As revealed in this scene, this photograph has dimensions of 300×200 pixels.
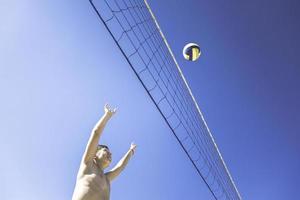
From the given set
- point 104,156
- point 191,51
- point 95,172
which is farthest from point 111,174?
point 191,51

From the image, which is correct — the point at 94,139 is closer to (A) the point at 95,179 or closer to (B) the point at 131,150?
(A) the point at 95,179

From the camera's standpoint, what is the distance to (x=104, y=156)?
452 centimetres

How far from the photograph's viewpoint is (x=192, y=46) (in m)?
9.39

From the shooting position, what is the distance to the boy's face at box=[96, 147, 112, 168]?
177 inches

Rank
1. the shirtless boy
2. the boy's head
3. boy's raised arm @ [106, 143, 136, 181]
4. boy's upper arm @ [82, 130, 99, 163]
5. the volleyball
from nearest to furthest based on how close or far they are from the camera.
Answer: the shirtless boy < boy's upper arm @ [82, 130, 99, 163] < the boy's head < boy's raised arm @ [106, 143, 136, 181] < the volleyball

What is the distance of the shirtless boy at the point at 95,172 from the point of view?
395 centimetres

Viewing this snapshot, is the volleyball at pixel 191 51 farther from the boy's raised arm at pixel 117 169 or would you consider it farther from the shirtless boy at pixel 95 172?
the shirtless boy at pixel 95 172

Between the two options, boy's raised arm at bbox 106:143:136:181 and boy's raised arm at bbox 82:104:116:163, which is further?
boy's raised arm at bbox 106:143:136:181

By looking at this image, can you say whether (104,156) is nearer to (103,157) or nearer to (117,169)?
(103,157)

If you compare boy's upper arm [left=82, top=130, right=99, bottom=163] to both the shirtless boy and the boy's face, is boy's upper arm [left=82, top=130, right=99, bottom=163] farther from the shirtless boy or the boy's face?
the boy's face

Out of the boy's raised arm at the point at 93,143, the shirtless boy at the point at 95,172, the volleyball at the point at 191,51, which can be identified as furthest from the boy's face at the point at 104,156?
the volleyball at the point at 191,51

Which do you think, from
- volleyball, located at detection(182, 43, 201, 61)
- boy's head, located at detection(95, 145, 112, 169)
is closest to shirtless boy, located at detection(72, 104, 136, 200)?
boy's head, located at detection(95, 145, 112, 169)

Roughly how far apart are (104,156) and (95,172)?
0.31 m

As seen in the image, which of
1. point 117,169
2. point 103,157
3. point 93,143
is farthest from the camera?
point 117,169
